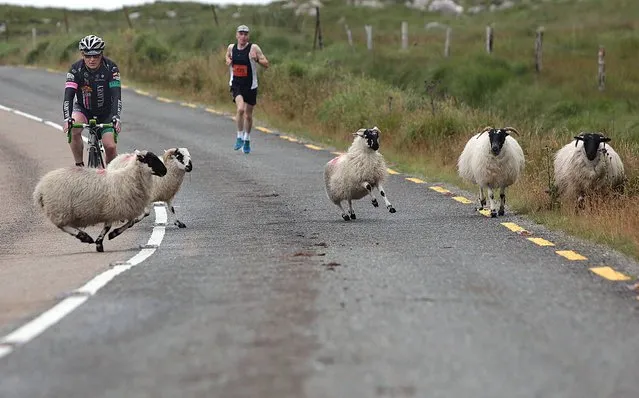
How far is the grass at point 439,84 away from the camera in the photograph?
64.1ft

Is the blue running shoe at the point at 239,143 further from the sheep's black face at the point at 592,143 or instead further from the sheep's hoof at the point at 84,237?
the sheep's hoof at the point at 84,237

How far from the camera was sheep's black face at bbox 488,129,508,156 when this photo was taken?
1561cm

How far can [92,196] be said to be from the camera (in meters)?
12.9

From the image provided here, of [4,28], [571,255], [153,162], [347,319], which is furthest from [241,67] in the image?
[4,28]

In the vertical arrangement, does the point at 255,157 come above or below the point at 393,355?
below

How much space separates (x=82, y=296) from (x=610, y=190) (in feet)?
27.8

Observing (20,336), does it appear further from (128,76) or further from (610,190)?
(128,76)

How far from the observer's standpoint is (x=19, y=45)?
61.1 m

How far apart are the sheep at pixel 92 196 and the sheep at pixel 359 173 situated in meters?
→ 2.92

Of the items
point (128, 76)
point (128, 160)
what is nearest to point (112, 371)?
point (128, 160)

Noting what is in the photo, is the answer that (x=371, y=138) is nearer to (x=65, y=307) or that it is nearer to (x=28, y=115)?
(x=65, y=307)

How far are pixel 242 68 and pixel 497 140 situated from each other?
8.62 metres

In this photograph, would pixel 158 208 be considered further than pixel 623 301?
Yes

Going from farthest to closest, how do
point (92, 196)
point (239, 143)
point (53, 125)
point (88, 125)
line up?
point (53, 125), point (239, 143), point (88, 125), point (92, 196)
